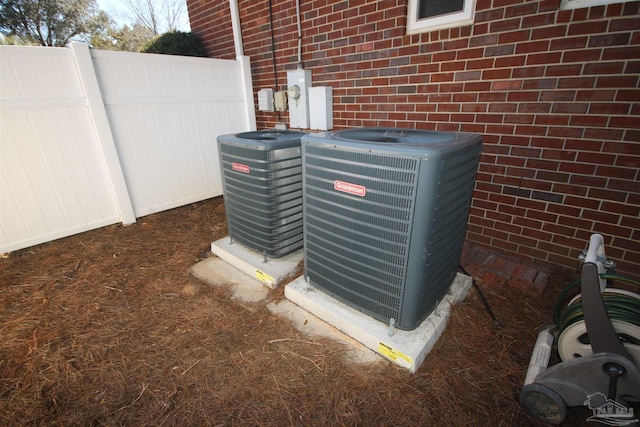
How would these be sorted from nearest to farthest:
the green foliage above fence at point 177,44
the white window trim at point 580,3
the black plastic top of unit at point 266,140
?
1. the white window trim at point 580,3
2. the black plastic top of unit at point 266,140
3. the green foliage above fence at point 177,44

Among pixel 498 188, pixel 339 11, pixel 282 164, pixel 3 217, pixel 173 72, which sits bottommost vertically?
pixel 3 217

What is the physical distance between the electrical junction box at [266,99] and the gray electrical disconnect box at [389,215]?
2323 millimetres

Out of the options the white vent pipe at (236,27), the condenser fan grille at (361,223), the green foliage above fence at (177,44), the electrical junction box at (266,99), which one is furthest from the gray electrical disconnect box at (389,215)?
the green foliage above fence at (177,44)

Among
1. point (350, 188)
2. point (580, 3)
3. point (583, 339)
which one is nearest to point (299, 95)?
point (350, 188)

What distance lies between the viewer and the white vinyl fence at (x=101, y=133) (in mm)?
2705

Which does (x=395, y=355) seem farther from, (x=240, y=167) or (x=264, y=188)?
(x=240, y=167)

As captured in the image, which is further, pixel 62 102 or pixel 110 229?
pixel 110 229

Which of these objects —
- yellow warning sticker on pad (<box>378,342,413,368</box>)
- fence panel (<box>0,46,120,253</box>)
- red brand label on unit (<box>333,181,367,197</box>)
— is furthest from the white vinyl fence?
yellow warning sticker on pad (<box>378,342,413,368</box>)

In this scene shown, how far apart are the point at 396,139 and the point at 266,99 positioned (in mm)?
2590

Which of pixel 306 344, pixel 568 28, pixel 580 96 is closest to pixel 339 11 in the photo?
pixel 568 28

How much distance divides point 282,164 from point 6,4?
13.9 meters

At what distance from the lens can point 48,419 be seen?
4.56 feet

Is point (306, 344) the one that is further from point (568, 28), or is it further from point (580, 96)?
point (568, 28)

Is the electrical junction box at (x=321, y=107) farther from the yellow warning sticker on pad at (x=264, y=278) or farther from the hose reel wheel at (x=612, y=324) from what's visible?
the hose reel wheel at (x=612, y=324)
